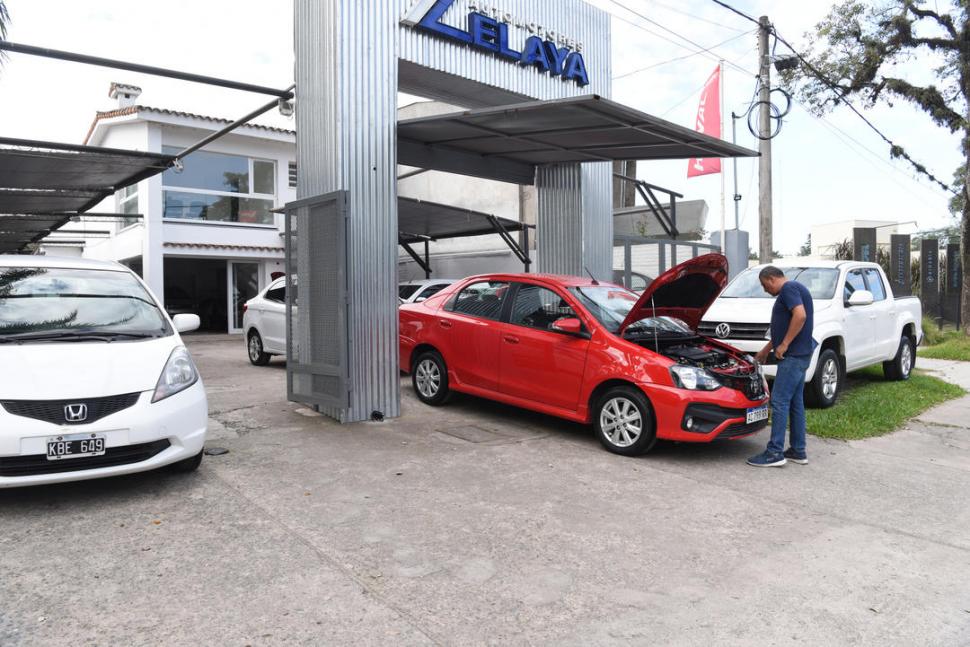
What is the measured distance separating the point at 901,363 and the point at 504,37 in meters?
7.43

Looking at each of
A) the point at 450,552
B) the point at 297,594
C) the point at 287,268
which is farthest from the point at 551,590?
the point at 287,268

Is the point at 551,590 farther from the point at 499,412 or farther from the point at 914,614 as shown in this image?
the point at 499,412

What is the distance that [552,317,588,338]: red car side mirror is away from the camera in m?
6.39

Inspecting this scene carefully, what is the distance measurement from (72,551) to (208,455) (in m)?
2.02

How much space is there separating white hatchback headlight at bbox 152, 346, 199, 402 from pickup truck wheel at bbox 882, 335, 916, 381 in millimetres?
9653

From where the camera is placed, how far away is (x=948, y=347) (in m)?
15.0

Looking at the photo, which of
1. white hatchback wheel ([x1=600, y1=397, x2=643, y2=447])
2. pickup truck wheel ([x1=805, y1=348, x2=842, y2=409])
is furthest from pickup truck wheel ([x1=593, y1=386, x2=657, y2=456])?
pickup truck wheel ([x1=805, y1=348, x2=842, y2=409])

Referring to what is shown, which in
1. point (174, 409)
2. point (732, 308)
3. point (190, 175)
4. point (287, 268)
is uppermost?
point (190, 175)

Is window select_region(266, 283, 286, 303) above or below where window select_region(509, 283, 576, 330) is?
above

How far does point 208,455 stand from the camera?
5.80m

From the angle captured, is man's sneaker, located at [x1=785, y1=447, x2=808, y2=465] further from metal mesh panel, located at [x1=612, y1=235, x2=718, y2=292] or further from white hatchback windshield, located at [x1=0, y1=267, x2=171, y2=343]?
metal mesh panel, located at [x1=612, y1=235, x2=718, y2=292]

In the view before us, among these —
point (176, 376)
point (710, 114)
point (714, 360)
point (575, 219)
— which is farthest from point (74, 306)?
point (710, 114)

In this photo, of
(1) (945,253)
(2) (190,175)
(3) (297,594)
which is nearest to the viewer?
(3) (297,594)

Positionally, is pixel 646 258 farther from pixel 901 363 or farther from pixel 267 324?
pixel 267 324
